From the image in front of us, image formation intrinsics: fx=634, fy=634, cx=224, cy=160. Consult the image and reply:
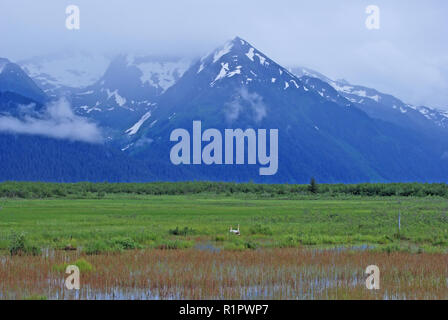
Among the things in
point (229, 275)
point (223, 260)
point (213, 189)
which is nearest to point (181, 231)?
point (223, 260)

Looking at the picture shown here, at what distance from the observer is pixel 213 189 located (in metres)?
143

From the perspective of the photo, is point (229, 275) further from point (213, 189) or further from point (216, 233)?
point (213, 189)

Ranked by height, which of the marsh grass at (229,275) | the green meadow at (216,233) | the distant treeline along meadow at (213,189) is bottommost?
the marsh grass at (229,275)

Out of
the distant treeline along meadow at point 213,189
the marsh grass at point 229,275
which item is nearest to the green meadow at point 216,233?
the marsh grass at point 229,275

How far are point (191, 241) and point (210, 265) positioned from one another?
9.18 m

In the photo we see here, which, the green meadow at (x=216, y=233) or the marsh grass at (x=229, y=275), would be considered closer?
the marsh grass at (x=229, y=275)

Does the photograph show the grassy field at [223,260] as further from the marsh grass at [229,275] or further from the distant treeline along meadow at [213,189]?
the distant treeline along meadow at [213,189]

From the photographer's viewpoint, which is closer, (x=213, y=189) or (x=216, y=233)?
(x=216, y=233)

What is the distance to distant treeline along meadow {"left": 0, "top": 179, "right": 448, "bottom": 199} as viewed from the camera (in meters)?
116

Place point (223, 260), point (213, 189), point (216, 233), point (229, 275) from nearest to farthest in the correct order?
point (229, 275) < point (223, 260) < point (216, 233) < point (213, 189)

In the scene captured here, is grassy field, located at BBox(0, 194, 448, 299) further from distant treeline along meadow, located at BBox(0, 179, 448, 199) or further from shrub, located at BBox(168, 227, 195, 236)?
distant treeline along meadow, located at BBox(0, 179, 448, 199)

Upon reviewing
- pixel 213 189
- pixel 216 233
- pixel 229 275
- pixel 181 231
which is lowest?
pixel 229 275

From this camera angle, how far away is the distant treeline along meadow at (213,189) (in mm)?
116312
